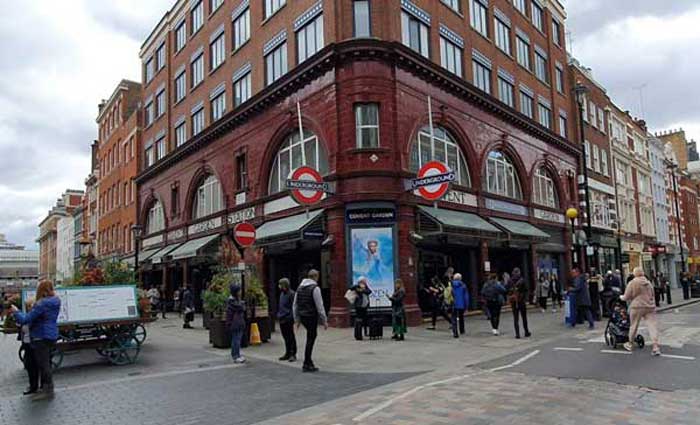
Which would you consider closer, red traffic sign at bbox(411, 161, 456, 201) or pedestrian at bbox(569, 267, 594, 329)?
pedestrian at bbox(569, 267, 594, 329)

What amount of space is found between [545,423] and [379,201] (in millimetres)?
13589

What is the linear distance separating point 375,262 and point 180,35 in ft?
82.5

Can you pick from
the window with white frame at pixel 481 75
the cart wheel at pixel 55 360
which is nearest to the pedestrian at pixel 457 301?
the cart wheel at pixel 55 360

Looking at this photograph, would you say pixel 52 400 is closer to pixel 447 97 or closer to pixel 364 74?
pixel 364 74

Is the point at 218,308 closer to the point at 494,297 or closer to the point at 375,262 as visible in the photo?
A: the point at 375,262

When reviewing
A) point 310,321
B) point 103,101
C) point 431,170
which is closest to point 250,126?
point 431,170

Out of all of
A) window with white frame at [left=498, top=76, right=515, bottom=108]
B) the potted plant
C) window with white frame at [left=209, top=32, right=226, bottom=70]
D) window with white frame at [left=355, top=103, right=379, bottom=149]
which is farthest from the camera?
window with white frame at [left=209, top=32, right=226, bottom=70]

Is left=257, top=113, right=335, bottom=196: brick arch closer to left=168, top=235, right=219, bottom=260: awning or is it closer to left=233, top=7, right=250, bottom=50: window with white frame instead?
left=168, top=235, right=219, bottom=260: awning

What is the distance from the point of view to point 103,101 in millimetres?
60000

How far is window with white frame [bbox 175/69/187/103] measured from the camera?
35.8 meters

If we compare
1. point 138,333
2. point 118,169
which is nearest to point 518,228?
point 138,333

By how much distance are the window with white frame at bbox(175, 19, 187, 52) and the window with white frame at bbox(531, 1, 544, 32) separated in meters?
21.4

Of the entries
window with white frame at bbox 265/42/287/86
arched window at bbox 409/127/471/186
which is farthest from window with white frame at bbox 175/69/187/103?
arched window at bbox 409/127/471/186

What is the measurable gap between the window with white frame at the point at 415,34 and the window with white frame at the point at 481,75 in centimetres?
423
